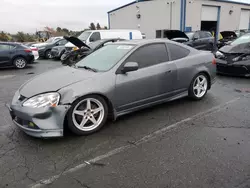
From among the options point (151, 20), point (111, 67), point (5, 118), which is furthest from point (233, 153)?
point (151, 20)

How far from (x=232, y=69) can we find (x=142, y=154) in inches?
221

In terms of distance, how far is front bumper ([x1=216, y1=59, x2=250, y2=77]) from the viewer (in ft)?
21.8

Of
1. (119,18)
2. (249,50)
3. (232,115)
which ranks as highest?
(119,18)

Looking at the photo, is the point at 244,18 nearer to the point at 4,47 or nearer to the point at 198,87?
the point at 198,87

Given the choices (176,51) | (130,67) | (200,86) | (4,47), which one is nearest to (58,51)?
(4,47)

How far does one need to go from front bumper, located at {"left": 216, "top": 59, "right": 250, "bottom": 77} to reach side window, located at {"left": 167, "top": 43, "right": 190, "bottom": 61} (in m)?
3.22

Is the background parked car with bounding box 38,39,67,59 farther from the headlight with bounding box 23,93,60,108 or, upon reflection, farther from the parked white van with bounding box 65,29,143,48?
the headlight with bounding box 23,93,60,108

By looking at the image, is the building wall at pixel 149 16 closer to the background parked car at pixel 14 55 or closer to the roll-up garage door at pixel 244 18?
the roll-up garage door at pixel 244 18

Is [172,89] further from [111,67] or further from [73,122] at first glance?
[73,122]

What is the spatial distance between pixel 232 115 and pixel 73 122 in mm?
2960

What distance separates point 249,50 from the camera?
22.8 ft

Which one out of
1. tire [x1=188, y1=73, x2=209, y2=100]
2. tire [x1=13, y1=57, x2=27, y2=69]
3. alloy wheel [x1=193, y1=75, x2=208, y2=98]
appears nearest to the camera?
tire [x1=188, y1=73, x2=209, y2=100]

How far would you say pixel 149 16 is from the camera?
22.3m

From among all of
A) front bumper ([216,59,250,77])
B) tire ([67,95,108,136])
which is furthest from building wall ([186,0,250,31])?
tire ([67,95,108,136])
